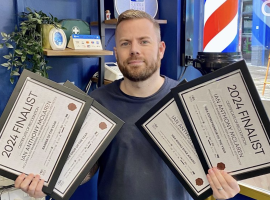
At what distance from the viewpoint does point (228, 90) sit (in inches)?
35.1

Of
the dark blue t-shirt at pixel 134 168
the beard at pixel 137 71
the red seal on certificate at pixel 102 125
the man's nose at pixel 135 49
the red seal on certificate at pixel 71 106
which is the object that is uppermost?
the man's nose at pixel 135 49

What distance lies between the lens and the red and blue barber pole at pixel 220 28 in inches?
69.0

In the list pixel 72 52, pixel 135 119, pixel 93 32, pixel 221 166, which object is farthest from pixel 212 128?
pixel 93 32

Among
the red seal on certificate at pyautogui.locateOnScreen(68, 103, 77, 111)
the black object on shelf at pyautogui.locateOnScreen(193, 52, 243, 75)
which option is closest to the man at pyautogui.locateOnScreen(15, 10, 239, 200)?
the red seal on certificate at pyautogui.locateOnScreen(68, 103, 77, 111)

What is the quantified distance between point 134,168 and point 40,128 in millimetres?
387

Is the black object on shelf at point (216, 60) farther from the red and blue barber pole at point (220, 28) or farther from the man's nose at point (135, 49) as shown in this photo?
the man's nose at point (135, 49)

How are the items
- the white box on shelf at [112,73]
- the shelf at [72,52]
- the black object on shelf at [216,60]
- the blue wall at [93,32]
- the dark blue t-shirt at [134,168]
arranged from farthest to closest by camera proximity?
the white box on shelf at [112,73]
the blue wall at [93,32]
the shelf at [72,52]
the black object on shelf at [216,60]
the dark blue t-shirt at [134,168]

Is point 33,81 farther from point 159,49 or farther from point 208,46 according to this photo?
point 208,46

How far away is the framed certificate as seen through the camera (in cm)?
96

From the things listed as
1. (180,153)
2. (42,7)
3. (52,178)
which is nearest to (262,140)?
(180,153)

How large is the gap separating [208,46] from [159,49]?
3.11ft

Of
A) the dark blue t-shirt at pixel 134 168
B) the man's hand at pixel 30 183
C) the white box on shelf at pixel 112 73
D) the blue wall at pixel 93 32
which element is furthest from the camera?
the white box on shelf at pixel 112 73

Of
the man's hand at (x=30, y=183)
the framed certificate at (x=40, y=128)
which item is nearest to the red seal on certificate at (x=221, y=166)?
the framed certificate at (x=40, y=128)

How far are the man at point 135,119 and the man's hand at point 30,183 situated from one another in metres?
0.29
